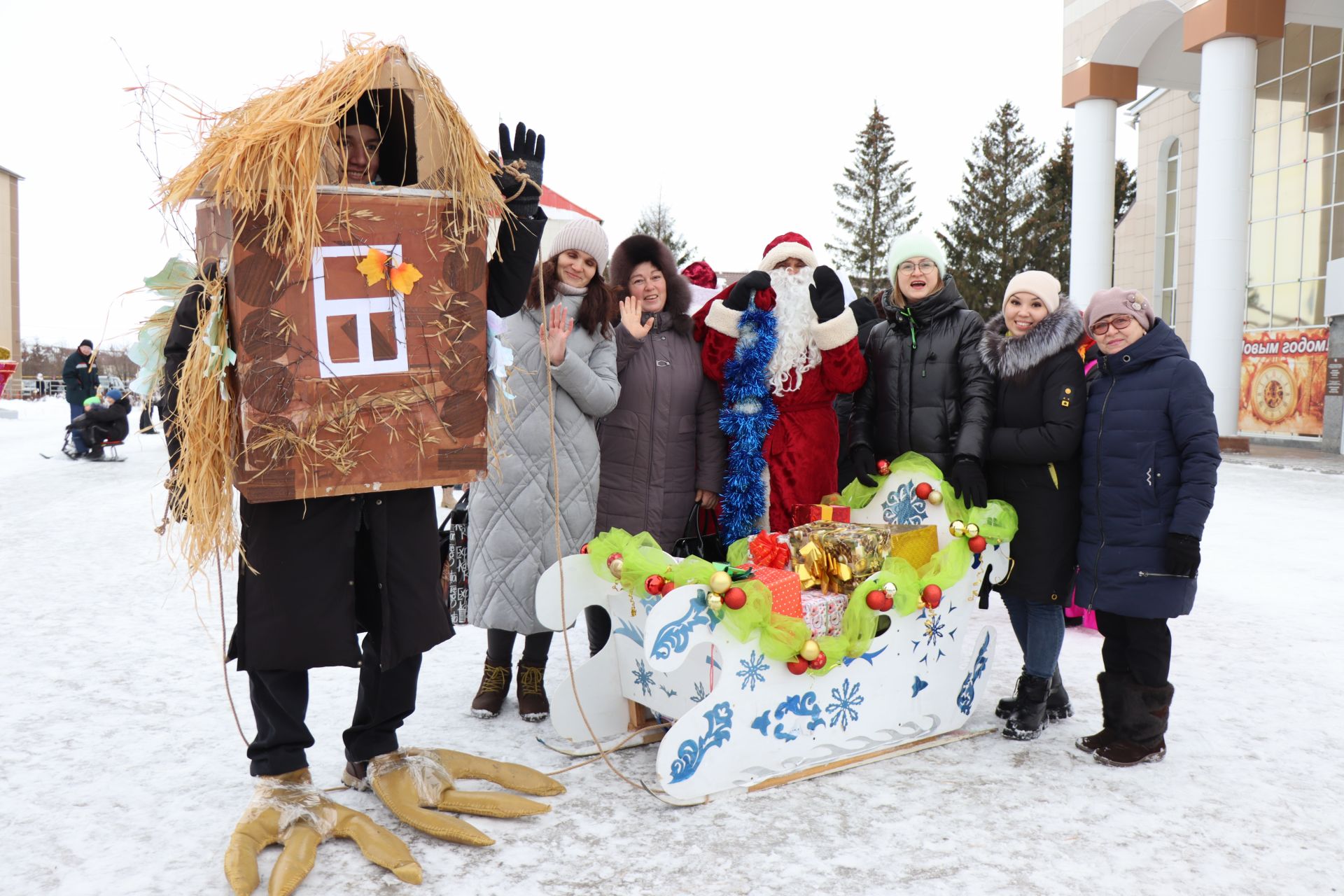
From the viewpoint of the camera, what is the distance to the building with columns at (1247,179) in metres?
13.8

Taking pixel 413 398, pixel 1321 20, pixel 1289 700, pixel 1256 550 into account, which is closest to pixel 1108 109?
pixel 1321 20

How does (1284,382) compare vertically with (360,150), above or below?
below

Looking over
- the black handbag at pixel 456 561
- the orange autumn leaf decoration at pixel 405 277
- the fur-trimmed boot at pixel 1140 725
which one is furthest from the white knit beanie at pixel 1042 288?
the black handbag at pixel 456 561

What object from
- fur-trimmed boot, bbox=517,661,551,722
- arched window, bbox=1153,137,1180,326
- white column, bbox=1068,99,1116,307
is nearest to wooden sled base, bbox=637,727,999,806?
fur-trimmed boot, bbox=517,661,551,722

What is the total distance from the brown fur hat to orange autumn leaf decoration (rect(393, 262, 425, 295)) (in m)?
1.32

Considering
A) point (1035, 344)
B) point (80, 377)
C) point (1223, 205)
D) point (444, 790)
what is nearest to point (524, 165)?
point (444, 790)

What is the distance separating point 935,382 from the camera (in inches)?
139

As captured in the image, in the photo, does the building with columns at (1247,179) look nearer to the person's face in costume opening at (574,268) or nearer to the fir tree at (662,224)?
the person's face in costume opening at (574,268)

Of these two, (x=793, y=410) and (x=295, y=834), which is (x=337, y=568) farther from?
(x=793, y=410)

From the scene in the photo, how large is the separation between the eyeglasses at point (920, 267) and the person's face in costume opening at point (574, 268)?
1.23 metres

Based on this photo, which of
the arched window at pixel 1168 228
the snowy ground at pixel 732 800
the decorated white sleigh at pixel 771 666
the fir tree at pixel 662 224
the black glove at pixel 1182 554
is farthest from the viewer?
the fir tree at pixel 662 224

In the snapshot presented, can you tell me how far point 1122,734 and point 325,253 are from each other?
2904 mm

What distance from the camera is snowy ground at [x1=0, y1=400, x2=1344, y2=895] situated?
2328 mm

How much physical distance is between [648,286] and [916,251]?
1065mm
